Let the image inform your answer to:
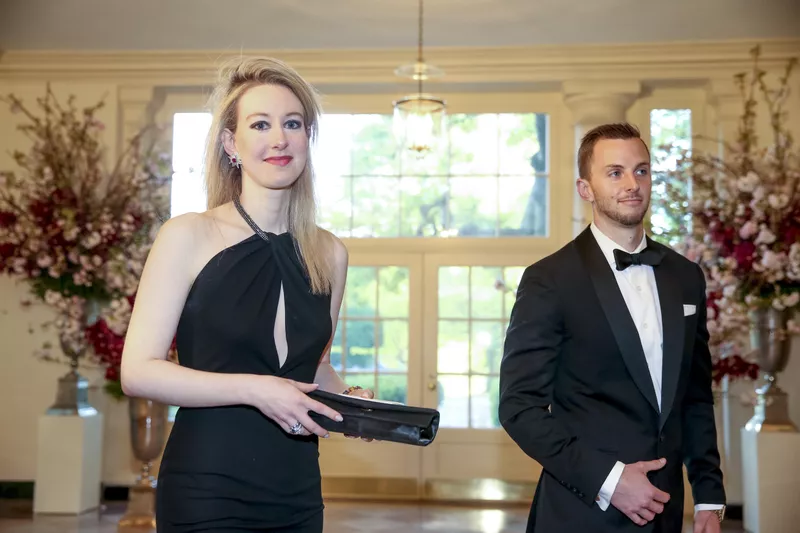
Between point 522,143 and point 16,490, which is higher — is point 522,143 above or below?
above

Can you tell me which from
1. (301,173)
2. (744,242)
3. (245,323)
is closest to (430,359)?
(744,242)

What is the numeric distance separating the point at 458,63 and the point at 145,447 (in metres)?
3.45

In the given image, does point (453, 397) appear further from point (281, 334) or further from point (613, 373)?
point (281, 334)

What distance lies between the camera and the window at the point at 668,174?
6.48 meters

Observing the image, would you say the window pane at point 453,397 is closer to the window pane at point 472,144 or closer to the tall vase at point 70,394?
the window pane at point 472,144

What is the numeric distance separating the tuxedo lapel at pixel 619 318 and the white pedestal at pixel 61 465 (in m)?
4.93

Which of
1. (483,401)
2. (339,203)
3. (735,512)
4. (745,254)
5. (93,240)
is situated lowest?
(735,512)

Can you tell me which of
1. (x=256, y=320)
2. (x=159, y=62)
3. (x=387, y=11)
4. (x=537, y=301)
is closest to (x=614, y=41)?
(x=387, y=11)

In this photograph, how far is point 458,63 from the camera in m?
6.92

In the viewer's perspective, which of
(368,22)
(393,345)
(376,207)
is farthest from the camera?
(376,207)

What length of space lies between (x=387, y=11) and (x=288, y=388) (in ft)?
15.9

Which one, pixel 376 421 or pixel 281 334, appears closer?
pixel 376 421

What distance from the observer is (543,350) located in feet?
7.25

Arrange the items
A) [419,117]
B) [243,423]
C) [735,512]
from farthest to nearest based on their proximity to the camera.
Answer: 1. [735,512]
2. [419,117]
3. [243,423]
